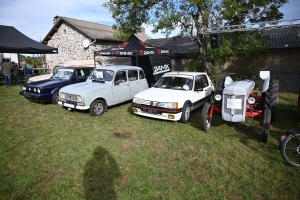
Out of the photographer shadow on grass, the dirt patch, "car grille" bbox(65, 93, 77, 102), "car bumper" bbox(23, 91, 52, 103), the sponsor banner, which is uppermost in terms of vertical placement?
the sponsor banner

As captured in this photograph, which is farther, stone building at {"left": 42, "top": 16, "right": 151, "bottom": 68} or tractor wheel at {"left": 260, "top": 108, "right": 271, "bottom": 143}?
stone building at {"left": 42, "top": 16, "right": 151, "bottom": 68}

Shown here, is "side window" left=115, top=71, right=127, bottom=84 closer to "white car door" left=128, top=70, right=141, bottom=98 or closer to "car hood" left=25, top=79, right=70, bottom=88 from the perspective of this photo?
"white car door" left=128, top=70, right=141, bottom=98

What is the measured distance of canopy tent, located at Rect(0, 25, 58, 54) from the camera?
41.5ft

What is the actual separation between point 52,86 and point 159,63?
20.5ft

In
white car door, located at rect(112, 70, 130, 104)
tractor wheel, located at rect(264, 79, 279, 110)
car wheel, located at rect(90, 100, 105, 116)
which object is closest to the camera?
tractor wheel, located at rect(264, 79, 279, 110)

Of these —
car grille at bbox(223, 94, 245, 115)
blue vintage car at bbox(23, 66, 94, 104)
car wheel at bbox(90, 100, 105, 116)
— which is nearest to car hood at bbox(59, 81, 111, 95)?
car wheel at bbox(90, 100, 105, 116)

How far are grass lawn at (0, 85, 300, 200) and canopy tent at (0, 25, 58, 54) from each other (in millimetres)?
8726

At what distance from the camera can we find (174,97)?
5953mm

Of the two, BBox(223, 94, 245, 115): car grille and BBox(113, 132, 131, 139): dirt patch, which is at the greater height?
BBox(223, 94, 245, 115): car grille

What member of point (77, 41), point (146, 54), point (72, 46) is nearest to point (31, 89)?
point (146, 54)

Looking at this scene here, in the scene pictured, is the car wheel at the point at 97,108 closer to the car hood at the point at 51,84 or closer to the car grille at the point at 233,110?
the car hood at the point at 51,84

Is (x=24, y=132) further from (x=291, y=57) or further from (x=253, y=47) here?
(x=291, y=57)

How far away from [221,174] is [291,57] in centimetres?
1164

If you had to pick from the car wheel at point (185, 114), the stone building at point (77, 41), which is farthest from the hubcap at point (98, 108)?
the stone building at point (77, 41)
